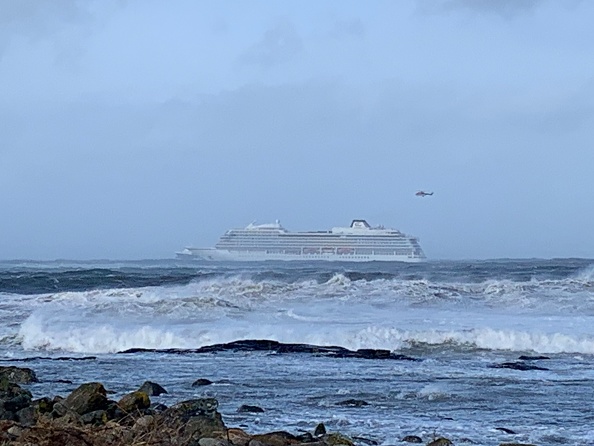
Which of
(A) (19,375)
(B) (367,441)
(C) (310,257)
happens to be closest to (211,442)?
(B) (367,441)

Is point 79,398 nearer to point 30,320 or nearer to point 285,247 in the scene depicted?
point 30,320

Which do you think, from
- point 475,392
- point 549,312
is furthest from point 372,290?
point 475,392

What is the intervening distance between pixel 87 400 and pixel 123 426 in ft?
5.55

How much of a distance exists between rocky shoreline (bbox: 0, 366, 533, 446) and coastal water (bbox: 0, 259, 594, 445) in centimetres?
65

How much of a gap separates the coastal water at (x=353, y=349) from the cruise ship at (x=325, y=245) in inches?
1873

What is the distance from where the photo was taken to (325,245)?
3189 inches

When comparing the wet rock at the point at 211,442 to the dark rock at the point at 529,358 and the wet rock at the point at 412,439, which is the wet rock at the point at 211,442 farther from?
the dark rock at the point at 529,358

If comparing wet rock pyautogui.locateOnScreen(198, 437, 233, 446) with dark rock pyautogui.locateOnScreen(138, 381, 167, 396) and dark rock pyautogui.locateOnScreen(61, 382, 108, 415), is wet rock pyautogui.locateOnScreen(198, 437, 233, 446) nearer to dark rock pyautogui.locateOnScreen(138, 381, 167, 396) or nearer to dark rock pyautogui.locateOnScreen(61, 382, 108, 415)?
dark rock pyautogui.locateOnScreen(61, 382, 108, 415)

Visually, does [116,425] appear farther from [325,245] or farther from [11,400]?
[325,245]

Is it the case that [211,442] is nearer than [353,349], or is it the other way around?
[211,442]

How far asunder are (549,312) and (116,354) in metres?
12.8

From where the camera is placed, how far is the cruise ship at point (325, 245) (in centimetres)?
8038

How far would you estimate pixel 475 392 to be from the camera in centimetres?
1095

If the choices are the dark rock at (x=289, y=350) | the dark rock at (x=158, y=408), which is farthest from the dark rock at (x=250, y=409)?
the dark rock at (x=289, y=350)
